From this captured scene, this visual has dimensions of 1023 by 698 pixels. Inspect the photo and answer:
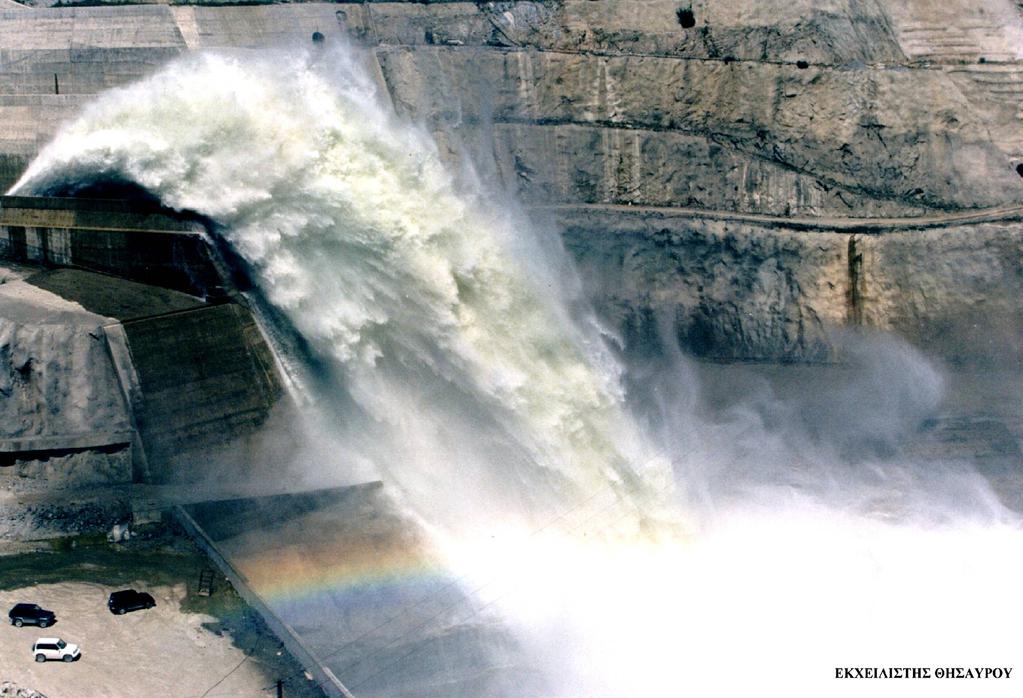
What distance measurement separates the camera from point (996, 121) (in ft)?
86.9

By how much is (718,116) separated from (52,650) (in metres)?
16.0

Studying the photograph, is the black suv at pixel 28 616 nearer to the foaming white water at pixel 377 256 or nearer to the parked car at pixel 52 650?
the parked car at pixel 52 650

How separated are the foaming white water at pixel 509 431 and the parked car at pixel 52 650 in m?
5.87

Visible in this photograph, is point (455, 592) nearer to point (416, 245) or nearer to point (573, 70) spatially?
point (416, 245)

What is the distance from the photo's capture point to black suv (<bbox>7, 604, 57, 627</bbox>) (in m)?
19.3

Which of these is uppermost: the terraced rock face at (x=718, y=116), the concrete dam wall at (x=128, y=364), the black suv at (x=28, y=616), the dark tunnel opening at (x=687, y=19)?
the dark tunnel opening at (x=687, y=19)

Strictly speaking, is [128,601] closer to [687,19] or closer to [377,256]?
[377,256]

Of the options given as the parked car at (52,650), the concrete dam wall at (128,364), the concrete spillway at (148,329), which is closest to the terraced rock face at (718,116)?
the concrete spillway at (148,329)

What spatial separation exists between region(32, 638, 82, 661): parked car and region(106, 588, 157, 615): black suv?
3.92ft

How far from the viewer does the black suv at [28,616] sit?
1934cm

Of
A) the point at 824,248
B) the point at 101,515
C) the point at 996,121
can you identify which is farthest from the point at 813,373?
the point at 101,515

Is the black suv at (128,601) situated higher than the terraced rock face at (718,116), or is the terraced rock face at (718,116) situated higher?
the terraced rock face at (718,116)

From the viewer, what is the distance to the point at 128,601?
20.0 meters

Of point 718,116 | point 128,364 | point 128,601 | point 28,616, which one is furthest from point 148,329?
point 718,116
